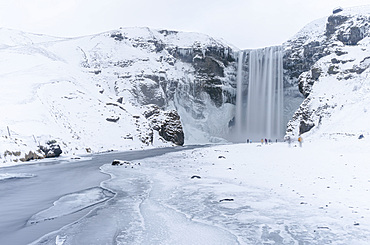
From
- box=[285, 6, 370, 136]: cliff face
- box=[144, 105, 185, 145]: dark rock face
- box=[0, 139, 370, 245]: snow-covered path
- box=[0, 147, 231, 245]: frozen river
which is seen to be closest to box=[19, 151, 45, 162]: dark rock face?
box=[0, 147, 231, 245]: frozen river

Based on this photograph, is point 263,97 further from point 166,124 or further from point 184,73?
point 166,124

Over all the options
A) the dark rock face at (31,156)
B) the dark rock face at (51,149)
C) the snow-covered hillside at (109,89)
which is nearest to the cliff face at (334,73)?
the snow-covered hillside at (109,89)

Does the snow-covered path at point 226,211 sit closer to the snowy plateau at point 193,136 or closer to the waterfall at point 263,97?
the snowy plateau at point 193,136

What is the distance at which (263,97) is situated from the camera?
264ft

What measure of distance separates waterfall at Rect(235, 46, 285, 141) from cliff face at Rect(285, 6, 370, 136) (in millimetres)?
4242

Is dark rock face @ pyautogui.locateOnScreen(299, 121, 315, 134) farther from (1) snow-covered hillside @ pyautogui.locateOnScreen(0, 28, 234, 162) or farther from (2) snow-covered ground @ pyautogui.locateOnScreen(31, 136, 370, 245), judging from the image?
(2) snow-covered ground @ pyautogui.locateOnScreen(31, 136, 370, 245)

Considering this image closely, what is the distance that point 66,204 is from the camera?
30.4 ft

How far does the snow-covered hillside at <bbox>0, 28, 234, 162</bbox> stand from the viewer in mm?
35562

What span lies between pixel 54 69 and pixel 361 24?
61.8 m

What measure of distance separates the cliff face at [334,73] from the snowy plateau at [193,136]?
0.83 ft

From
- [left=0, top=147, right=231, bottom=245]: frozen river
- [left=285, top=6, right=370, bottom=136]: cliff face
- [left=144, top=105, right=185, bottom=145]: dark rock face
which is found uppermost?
[left=285, top=6, right=370, bottom=136]: cliff face

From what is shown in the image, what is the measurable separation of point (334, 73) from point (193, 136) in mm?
42885

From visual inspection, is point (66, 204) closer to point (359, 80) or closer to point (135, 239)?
point (135, 239)

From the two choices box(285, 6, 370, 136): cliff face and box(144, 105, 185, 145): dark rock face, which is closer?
box(285, 6, 370, 136): cliff face
